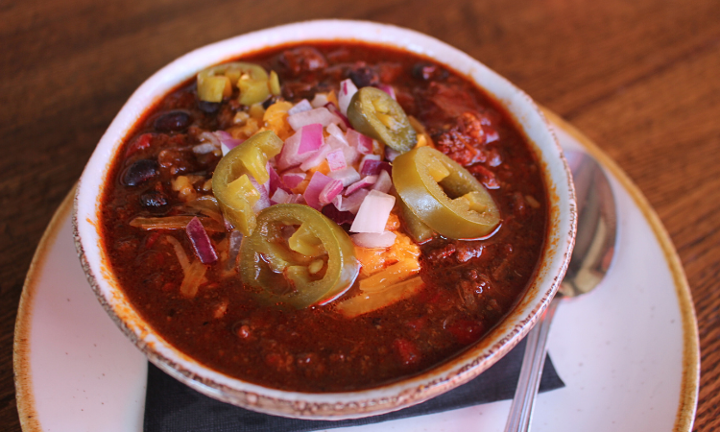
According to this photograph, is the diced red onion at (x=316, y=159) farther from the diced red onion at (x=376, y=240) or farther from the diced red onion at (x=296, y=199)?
the diced red onion at (x=376, y=240)

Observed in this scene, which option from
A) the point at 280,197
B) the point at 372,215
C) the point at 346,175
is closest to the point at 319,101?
the point at 346,175

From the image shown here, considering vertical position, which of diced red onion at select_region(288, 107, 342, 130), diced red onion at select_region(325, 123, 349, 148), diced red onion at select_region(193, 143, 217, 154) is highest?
diced red onion at select_region(288, 107, 342, 130)

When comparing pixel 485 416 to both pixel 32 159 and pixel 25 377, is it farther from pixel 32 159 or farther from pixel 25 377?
pixel 32 159

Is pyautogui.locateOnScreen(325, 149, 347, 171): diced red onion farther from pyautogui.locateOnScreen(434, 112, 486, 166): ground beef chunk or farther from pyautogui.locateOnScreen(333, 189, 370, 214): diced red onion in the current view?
pyautogui.locateOnScreen(434, 112, 486, 166): ground beef chunk

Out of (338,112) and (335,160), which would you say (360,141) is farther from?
(338,112)

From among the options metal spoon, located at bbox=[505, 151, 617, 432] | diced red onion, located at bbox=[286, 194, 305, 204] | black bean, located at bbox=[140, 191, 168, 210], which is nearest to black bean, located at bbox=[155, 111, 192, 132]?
black bean, located at bbox=[140, 191, 168, 210]

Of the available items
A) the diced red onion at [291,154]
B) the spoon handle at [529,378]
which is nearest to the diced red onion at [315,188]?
the diced red onion at [291,154]
